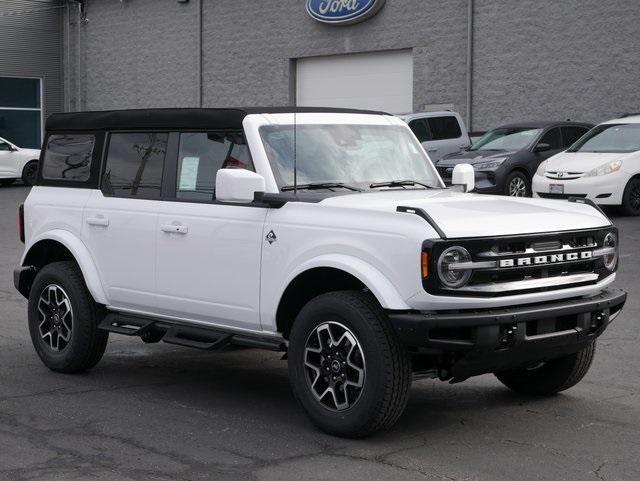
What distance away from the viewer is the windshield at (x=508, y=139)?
21516mm

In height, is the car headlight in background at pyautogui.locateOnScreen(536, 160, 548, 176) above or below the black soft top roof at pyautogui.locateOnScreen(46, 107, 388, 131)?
below

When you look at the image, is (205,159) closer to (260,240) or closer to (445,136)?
(260,240)

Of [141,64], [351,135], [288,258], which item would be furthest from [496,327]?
[141,64]

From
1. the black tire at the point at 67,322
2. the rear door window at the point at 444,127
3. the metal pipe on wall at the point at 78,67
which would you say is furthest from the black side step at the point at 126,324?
the metal pipe on wall at the point at 78,67

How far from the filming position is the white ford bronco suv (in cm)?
581

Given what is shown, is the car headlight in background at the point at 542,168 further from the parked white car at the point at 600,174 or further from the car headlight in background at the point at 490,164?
the car headlight in background at the point at 490,164

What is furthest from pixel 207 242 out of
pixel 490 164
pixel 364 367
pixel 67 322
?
pixel 490 164

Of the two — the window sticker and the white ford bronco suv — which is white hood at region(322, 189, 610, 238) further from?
the window sticker

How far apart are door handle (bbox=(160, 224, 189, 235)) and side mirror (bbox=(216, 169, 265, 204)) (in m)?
0.58

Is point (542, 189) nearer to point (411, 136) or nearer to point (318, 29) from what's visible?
point (411, 136)

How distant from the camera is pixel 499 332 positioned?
5742mm

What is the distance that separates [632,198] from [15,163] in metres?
18.4

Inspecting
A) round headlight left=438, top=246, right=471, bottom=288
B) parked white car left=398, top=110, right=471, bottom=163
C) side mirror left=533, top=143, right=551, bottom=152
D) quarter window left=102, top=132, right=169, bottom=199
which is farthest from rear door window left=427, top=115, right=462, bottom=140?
round headlight left=438, top=246, right=471, bottom=288

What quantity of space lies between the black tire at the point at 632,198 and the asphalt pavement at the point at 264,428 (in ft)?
35.2
